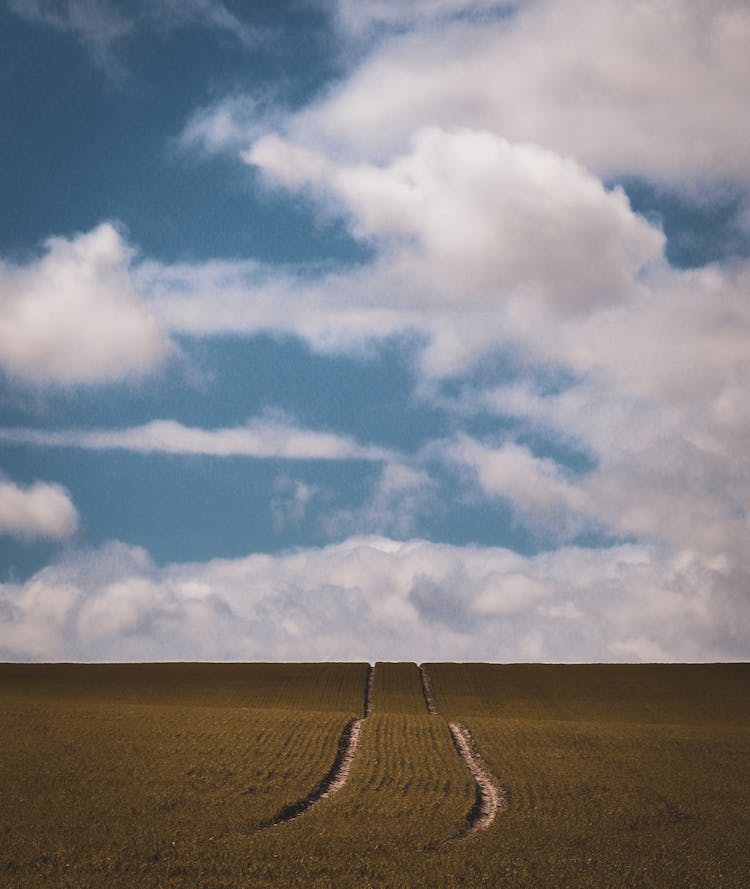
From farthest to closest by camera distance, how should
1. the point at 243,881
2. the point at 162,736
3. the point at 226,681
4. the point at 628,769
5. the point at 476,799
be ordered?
the point at 226,681, the point at 162,736, the point at 628,769, the point at 476,799, the point at 243,881

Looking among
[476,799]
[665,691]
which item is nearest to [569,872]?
[476,799]

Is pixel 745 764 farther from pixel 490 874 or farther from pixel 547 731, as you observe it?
pixel 490 874

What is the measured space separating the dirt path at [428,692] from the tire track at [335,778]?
15.1 m

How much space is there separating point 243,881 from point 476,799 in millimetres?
13834

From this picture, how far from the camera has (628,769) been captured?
4000cm

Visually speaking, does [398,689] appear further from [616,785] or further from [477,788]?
[477,788]

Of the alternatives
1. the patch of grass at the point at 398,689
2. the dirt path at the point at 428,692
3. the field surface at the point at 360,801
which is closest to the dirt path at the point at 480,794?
the field surface at the point at 360,801

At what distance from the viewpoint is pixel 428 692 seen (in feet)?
254

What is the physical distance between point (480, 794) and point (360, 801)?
604 centimetres

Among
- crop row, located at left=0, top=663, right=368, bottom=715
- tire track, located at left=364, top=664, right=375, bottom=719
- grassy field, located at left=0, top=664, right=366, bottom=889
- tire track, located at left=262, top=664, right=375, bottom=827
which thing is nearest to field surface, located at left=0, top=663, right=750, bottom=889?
grassy field, located at left=0, top=664, right=366, bottom=889

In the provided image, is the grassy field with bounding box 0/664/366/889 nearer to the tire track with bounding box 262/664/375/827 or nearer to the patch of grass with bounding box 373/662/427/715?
the tire track with bounding box 262/664/375/827

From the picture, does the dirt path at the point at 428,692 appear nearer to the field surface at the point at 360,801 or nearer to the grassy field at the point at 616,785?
the grassy field at the point at 616,785

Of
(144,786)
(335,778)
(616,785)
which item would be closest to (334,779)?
(335,778)

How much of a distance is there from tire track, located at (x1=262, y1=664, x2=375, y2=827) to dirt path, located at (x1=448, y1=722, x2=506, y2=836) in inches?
232
